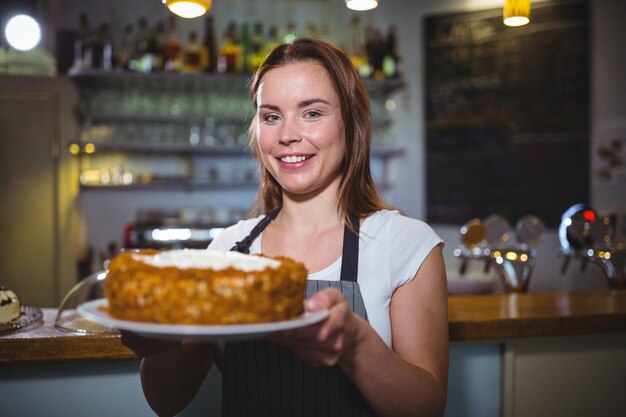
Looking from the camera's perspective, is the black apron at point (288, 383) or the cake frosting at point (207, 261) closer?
the cake frosting at point (207, 261)

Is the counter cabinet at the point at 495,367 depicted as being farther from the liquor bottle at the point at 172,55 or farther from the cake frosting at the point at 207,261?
the liquor bottle at the point at 172,55

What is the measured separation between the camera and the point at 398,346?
116 centimetres

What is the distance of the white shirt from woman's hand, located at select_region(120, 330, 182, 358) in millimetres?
331

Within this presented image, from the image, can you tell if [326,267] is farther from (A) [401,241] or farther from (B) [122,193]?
(B) [122,193]

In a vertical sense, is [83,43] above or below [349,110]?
above

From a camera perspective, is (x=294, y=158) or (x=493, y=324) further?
(x=493, y=324)

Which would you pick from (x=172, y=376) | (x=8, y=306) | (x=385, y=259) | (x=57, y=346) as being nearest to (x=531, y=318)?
(x=385, y=259)

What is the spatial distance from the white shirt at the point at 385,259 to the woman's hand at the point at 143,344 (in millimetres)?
331

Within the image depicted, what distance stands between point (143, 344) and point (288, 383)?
0.35 m

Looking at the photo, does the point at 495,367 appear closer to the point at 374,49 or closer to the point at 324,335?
the point at 324,335

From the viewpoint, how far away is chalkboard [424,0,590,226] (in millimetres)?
3965

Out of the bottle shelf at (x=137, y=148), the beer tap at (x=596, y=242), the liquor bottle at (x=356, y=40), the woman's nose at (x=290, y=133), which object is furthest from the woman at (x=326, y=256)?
the liquor bottle at (x=356, y=40)

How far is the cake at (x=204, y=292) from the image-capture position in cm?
85

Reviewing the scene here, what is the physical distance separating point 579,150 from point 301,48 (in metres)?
3.16
